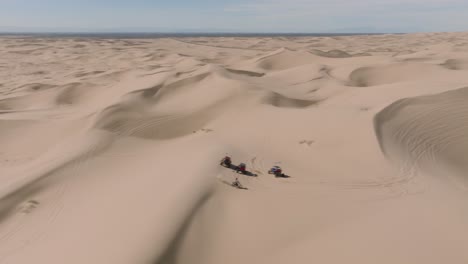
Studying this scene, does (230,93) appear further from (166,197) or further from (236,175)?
(166,197)

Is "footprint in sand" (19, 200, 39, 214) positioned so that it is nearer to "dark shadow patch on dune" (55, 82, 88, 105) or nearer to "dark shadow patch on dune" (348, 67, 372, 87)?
"dark shadow patch on dune" (55, 82, 88, 105)

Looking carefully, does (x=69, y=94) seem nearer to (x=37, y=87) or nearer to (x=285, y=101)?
(x=37, y=87)

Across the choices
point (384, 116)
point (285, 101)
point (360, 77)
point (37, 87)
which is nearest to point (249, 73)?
point (360, 77)

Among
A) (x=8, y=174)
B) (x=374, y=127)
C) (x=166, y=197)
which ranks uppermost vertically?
(x=374, y=127)

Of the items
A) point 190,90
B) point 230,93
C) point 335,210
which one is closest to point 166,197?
point 335,210

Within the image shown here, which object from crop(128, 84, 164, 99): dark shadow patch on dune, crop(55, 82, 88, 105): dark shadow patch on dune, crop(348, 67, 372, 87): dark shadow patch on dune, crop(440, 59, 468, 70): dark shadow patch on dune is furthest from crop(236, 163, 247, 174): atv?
crop(440, 59, 468, 70): dark shadow patch on dune

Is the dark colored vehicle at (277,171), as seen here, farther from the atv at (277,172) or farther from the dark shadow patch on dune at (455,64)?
the dark shadow patch on dune at (455,64)
